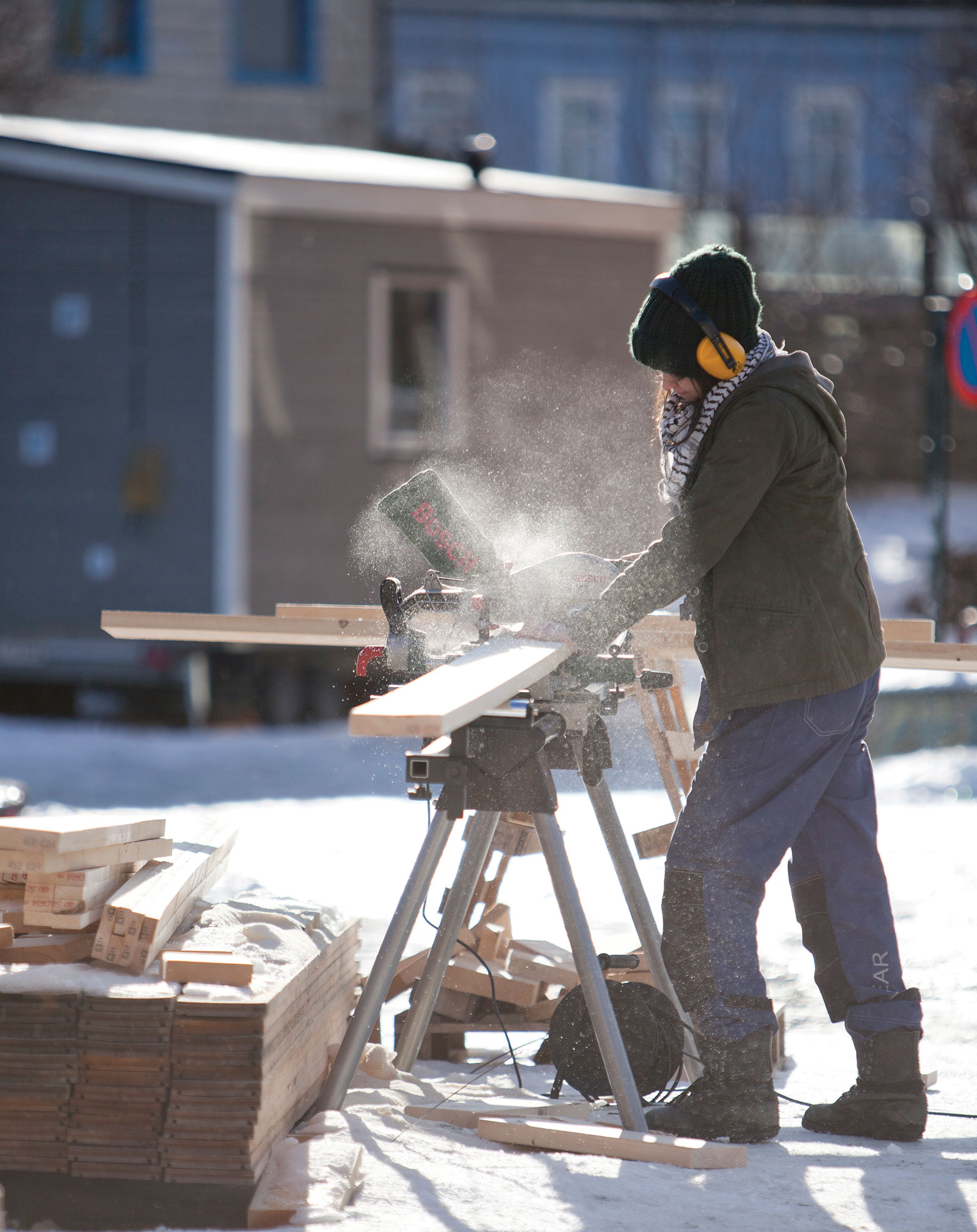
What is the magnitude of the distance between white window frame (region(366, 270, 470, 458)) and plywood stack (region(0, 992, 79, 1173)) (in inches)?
393

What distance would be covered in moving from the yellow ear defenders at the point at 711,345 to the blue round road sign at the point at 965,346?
7726mm

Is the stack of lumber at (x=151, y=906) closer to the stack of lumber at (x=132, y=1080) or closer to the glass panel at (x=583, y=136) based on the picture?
the stack of lumber at (x=132, y=1080)

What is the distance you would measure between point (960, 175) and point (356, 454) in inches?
405

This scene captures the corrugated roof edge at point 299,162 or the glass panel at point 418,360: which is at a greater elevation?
the corrugated roof edge at point 299,162

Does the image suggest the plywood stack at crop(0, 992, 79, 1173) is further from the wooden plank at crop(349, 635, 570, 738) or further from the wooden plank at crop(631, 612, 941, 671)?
the wooden plank at crop(631, 612, 941, 671)

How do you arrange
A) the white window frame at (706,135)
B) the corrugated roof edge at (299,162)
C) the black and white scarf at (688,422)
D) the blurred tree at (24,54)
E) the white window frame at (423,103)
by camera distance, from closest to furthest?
the black and white scarf at (688,422), the corrugated roof edge at (299,162), the blurred tree at (24,54), the white window frame at (706,135), the white window frame at (423,103)

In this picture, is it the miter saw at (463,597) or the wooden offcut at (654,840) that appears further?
the wooden offcut at (654,840)

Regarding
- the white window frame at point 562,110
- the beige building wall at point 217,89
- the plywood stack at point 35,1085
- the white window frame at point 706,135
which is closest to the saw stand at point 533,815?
the plywood stack at point 35,1085

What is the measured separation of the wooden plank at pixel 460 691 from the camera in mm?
2613

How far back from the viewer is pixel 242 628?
426 centimetres

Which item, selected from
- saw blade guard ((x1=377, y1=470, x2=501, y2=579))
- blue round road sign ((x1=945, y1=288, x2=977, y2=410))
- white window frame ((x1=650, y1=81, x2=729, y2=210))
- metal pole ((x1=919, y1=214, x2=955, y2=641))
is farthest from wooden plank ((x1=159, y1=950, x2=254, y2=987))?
white window frame ((x1=650, y1=81, x2=729, y2=210))

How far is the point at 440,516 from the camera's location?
3721 mm

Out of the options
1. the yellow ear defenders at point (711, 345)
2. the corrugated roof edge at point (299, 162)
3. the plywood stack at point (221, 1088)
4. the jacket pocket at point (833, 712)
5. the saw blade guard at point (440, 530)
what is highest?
the corrugated roof edge at point (299, 162)

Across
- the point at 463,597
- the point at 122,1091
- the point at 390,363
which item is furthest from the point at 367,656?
the point at 390,363
